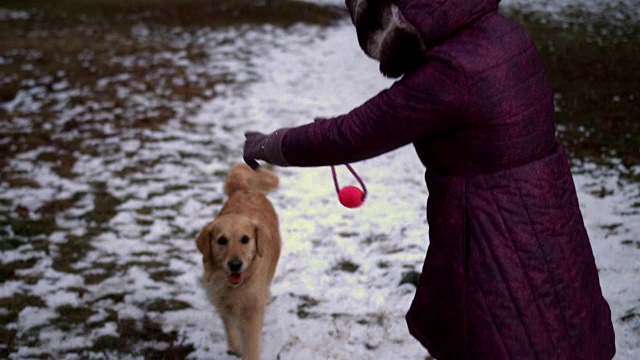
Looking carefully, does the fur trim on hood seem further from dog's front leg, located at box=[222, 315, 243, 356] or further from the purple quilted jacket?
dog's front leg, located at box=[222, 315, 243, 356]

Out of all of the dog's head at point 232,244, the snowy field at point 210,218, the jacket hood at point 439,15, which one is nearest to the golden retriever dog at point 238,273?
the dog's head at point 232,244

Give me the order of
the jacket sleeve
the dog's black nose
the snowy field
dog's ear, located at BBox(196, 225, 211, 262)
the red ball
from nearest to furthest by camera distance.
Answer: the jacket sleeve < the red ball < the dog's black nose < dog's ear, located at BBox(196, 225, 211, 262) < the snowy field

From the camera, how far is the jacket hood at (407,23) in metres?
1.47

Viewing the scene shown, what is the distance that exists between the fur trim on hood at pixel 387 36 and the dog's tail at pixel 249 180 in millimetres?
2426

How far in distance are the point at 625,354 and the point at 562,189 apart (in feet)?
6.45

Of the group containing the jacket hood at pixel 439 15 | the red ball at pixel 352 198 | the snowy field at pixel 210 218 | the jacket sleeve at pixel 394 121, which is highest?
the jacket hood at pixel 439 15

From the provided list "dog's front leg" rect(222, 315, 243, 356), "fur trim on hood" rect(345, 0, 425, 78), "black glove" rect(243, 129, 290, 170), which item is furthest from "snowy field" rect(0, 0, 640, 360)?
"fur trim on hood" rect(345, 0, 425, 78)

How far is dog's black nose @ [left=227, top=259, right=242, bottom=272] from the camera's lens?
3240 mm

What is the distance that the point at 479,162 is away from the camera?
1.60 m

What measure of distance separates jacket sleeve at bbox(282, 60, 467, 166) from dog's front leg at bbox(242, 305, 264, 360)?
1.87 metres

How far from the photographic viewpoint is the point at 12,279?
421 cm

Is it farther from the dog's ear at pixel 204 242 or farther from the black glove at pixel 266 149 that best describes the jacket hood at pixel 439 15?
the dog's ear at pixel 204 242

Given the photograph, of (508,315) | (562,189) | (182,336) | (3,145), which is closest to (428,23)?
(562,189)

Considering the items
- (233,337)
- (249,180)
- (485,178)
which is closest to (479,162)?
(485,178)
